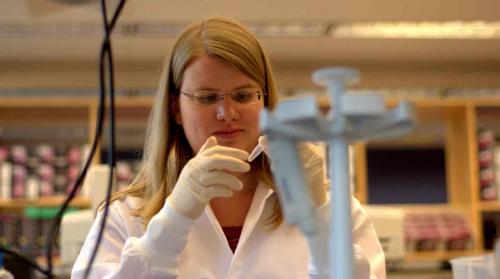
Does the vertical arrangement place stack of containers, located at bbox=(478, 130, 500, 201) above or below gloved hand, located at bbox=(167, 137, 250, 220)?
below

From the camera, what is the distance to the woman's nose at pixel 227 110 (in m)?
0.99

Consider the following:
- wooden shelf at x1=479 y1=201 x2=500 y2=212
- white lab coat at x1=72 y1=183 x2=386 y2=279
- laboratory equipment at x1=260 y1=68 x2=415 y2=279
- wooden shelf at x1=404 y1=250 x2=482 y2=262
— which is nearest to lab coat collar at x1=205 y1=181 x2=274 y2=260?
white lab coat at x1=72 y1=183 x2=386 y2=279

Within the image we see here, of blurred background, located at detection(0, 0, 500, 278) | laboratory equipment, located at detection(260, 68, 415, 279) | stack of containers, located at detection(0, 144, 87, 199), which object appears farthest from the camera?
stack of containers, located at detection(0, 144, 87, 199)

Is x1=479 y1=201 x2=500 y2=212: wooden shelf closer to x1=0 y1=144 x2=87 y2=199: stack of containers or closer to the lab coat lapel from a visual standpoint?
x1=0 y1=144 x2=87 y2=199: stack of containers

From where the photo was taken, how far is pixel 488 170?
323cm

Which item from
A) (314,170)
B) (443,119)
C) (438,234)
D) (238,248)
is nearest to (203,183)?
(314,170)

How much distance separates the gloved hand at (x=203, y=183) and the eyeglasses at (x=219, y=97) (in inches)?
7.4

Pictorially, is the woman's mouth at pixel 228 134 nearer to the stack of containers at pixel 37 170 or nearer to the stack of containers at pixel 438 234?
the stack of containers at pixel 37 170

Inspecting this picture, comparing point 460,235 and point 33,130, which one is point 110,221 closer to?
point 460,235

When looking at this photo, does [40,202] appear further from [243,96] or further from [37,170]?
[243,96]

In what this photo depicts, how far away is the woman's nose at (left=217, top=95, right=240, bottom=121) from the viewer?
992 mm

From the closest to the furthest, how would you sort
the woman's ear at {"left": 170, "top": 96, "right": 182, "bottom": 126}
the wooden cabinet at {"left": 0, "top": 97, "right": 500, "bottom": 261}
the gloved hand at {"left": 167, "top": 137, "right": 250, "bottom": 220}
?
1. the gloved hand at {"left": 167, "top": 137, "right": 250, "bottom": 220}
2. the woman's ear at {"left": 170, "top": 96, "right": 182, "bottom": 126}
3. the wooden cabinet at {"left": 0, "top": 97, "right": 500, "bottom": 261}

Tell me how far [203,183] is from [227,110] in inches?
8.2

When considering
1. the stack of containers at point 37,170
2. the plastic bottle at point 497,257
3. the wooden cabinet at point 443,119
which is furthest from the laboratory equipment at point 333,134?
the stack of containers at point 37,170
